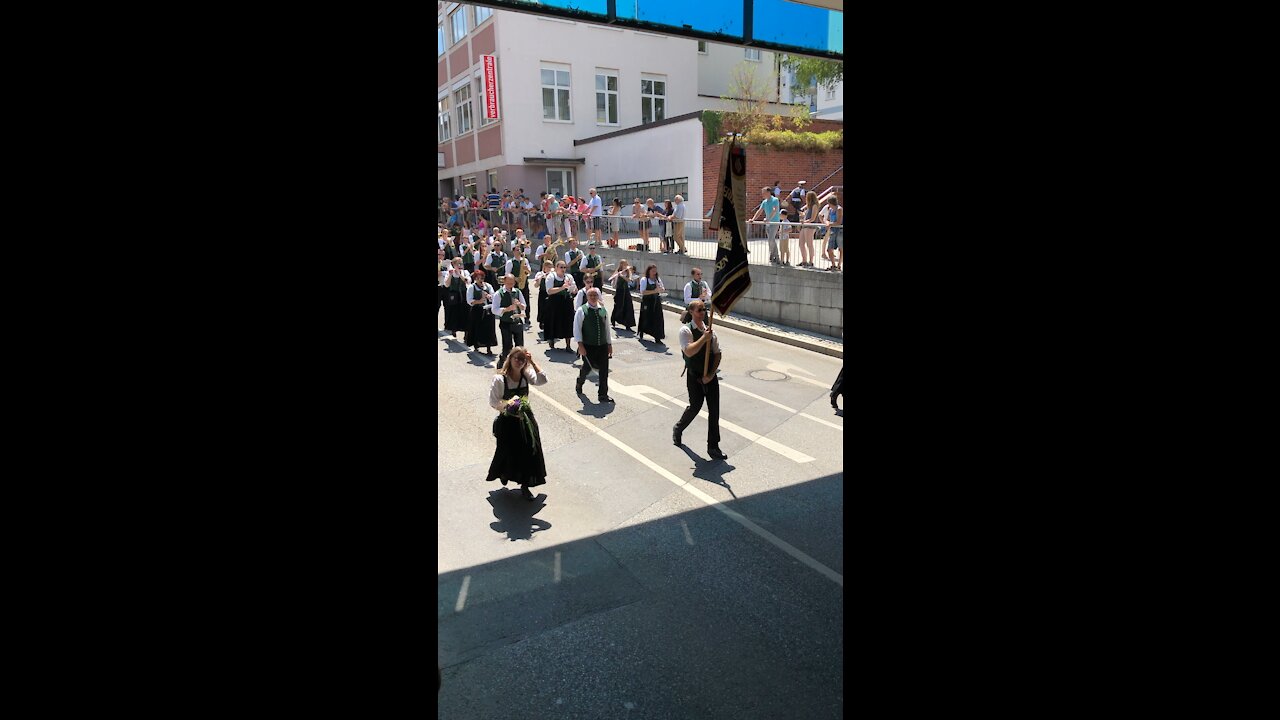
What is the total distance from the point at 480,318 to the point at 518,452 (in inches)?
321

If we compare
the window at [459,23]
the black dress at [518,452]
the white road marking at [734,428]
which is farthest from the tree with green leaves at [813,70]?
→ the black dress at [518,452]

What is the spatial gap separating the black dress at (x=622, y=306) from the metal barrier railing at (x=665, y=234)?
3.10 metres

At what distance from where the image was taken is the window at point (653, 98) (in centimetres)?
3734

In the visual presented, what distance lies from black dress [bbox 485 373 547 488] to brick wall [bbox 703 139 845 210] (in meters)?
Result: 18.6

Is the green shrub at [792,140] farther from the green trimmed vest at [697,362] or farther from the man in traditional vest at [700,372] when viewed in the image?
the green trimmed vest at [697,362]

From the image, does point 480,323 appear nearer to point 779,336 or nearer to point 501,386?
point 779,336

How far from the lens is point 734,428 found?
38.7 feet

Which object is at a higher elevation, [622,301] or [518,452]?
[622,301]

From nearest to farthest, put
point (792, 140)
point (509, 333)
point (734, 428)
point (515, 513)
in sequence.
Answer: point (515, 513) → point (734, 428) → point (509, 333) → point (792, 140)

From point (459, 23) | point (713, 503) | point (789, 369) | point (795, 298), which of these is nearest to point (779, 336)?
point (795, 298)
